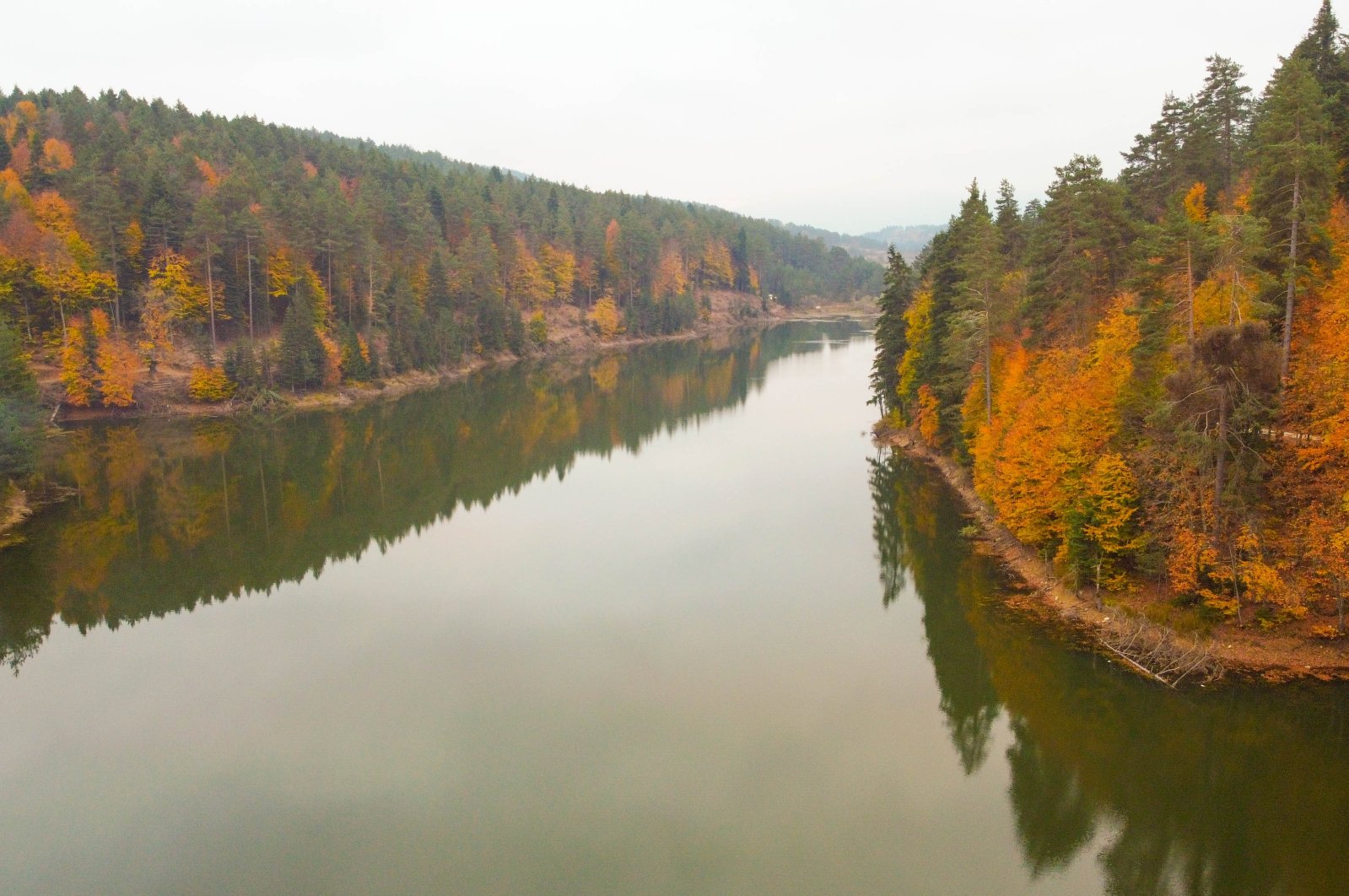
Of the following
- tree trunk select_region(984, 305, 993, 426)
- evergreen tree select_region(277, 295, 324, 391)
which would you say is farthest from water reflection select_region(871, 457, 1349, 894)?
evergreen tree select_region(277, 295, 324, 391)

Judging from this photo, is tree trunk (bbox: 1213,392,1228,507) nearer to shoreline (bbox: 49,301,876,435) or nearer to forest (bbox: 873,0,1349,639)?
forest (bbox: 873,0,1349,639)

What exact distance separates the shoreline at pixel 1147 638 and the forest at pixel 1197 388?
1.73 ft

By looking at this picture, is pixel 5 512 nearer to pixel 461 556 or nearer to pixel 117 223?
pixel 461 556

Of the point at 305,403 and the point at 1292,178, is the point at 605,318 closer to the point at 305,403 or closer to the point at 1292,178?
the point at 305,403

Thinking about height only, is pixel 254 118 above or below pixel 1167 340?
above

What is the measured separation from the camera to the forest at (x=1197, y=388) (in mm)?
22984

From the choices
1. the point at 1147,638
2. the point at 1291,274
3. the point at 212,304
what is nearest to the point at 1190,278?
the point at 1291,274

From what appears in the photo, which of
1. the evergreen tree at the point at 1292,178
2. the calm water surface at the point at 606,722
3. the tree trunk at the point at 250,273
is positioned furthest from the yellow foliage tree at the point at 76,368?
the evergreen tree at the point at 1292,178

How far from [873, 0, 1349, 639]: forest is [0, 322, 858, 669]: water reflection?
2825 centimetres

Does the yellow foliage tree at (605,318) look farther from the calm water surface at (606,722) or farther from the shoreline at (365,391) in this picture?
the calm water surface at (606,722)

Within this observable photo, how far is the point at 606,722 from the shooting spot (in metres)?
22.0

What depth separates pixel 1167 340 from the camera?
90.9ft

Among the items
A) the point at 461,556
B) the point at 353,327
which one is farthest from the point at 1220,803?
the point at 353,327

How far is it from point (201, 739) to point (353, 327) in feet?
218
